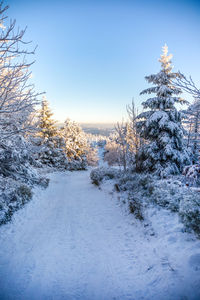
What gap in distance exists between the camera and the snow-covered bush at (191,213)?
3729 millimetres

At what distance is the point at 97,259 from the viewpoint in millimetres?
3893

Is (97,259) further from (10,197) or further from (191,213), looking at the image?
(10,197)

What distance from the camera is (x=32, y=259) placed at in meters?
3.78

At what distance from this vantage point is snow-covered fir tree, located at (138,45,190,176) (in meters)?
9.54

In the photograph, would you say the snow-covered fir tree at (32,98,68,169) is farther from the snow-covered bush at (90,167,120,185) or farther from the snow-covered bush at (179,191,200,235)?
the snow-covered bush at (179,191,200,235)

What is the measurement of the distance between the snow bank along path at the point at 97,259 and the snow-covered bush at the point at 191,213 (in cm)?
28

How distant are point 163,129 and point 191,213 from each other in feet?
24.0

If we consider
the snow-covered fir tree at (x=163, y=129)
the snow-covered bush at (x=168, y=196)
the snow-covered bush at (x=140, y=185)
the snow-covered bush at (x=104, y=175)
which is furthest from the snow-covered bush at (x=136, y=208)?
the snow-covered bush at (x=104, y=175)

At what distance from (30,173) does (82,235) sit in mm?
6645

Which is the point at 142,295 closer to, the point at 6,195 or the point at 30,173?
the point at 6,195

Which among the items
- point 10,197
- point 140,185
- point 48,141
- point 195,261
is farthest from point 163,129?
point 48,141

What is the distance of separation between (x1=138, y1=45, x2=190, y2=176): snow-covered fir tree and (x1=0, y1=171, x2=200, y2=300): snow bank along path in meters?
5.33

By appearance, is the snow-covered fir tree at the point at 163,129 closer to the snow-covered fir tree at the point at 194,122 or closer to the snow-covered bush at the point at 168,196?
the snow-covered fir tree at the point at 194,122

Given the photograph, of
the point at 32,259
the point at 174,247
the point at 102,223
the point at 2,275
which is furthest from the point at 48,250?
the point at 174,247
